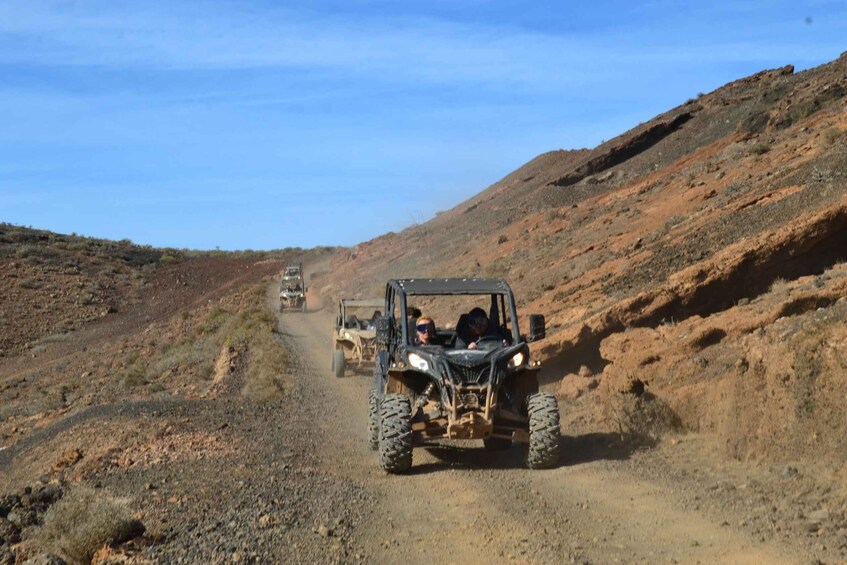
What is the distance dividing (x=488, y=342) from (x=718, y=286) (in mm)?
6626

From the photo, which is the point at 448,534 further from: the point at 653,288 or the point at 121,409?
the point at 121,409

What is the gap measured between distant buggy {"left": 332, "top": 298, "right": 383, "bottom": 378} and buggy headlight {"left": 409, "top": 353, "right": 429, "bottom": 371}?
34.0ft

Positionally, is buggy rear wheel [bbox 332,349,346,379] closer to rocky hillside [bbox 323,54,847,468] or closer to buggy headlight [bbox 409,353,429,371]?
rocky hillside [bbox 323,54,847,468]

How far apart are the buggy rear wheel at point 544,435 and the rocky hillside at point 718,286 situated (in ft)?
6.43

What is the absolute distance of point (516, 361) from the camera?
11383 millimetres

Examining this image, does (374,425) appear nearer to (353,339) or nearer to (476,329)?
(476,329)

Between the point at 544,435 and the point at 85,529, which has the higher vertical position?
the point at 544,435

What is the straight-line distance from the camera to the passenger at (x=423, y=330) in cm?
1210

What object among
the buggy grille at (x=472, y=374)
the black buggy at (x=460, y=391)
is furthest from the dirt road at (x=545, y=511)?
the buggy grille at (x=472, y=374)

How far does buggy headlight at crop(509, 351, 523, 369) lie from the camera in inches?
446

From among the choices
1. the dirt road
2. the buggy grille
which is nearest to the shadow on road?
the dirt road

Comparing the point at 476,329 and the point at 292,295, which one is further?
the point at 292,295

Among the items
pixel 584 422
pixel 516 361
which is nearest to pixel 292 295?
pixel 584 422

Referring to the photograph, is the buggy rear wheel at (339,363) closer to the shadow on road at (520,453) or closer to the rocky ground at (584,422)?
the rocky ground at (584,422)
